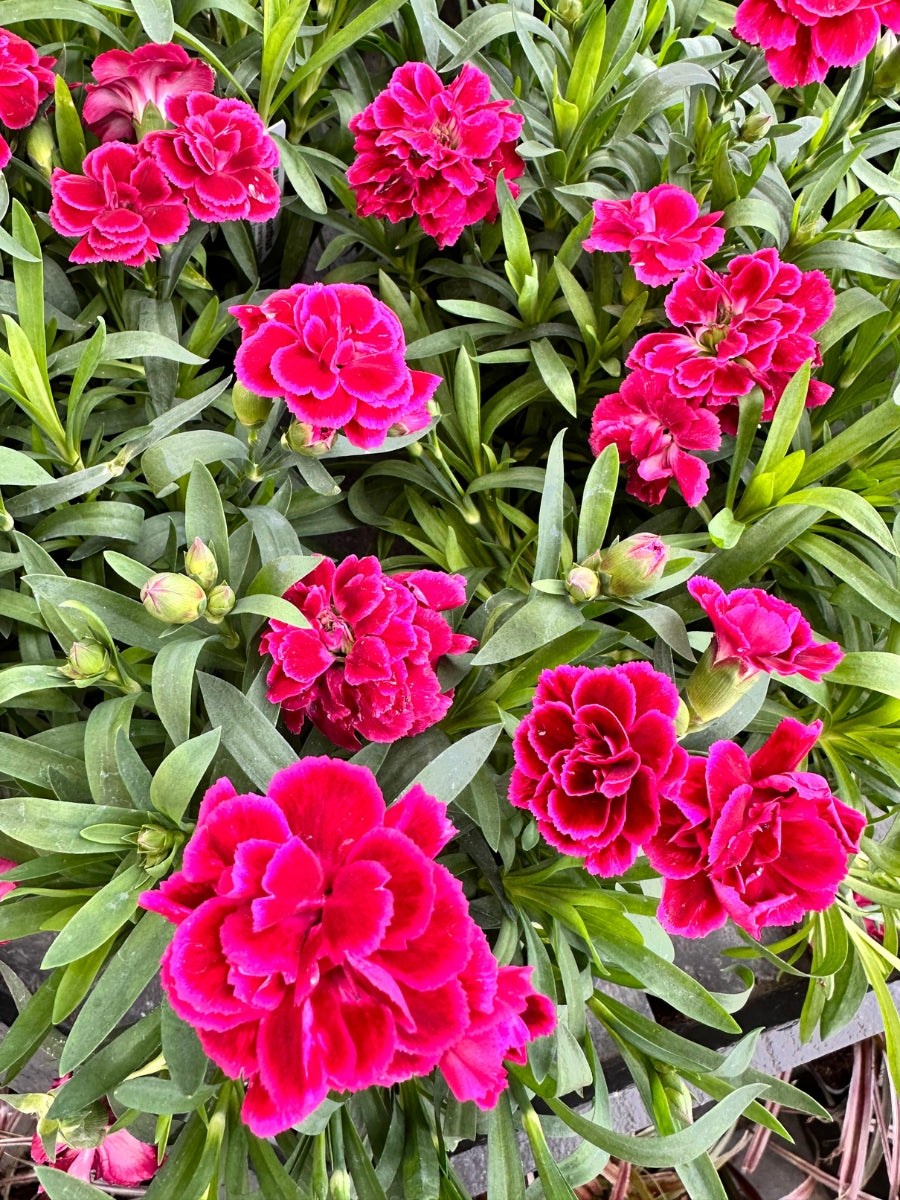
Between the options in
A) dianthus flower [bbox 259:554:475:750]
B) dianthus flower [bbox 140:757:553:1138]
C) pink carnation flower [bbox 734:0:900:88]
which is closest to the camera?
dianthus flower [bbox 140:757:553:1138]

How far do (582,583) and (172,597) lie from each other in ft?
0.96

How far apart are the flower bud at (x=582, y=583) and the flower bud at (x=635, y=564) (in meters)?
0.01

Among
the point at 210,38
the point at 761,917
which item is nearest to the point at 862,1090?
the point at 761,917

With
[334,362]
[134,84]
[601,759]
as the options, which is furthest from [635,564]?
[134,84]

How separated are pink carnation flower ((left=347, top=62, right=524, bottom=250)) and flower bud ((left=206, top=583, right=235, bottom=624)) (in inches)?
17.9

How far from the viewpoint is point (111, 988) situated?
608 mm

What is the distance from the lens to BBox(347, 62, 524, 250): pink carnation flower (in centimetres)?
85

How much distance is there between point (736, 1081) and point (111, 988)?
20.8 inches

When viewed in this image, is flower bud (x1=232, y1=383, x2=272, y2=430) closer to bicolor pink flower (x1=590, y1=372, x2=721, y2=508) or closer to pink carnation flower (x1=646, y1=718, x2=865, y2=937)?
bicolor pink flower (x1=590, y1=372, x2=721, y2=508)

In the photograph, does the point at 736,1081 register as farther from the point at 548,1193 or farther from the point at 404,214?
the point at 404,214

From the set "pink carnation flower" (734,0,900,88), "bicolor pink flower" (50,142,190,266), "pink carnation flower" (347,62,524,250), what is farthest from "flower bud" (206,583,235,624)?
"pink carnation flower" (734,0,900,88)

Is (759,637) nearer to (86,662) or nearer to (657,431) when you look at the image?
(657,431)

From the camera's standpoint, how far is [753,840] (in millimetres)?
530

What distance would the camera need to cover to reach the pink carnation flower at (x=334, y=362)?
642 millimetres
